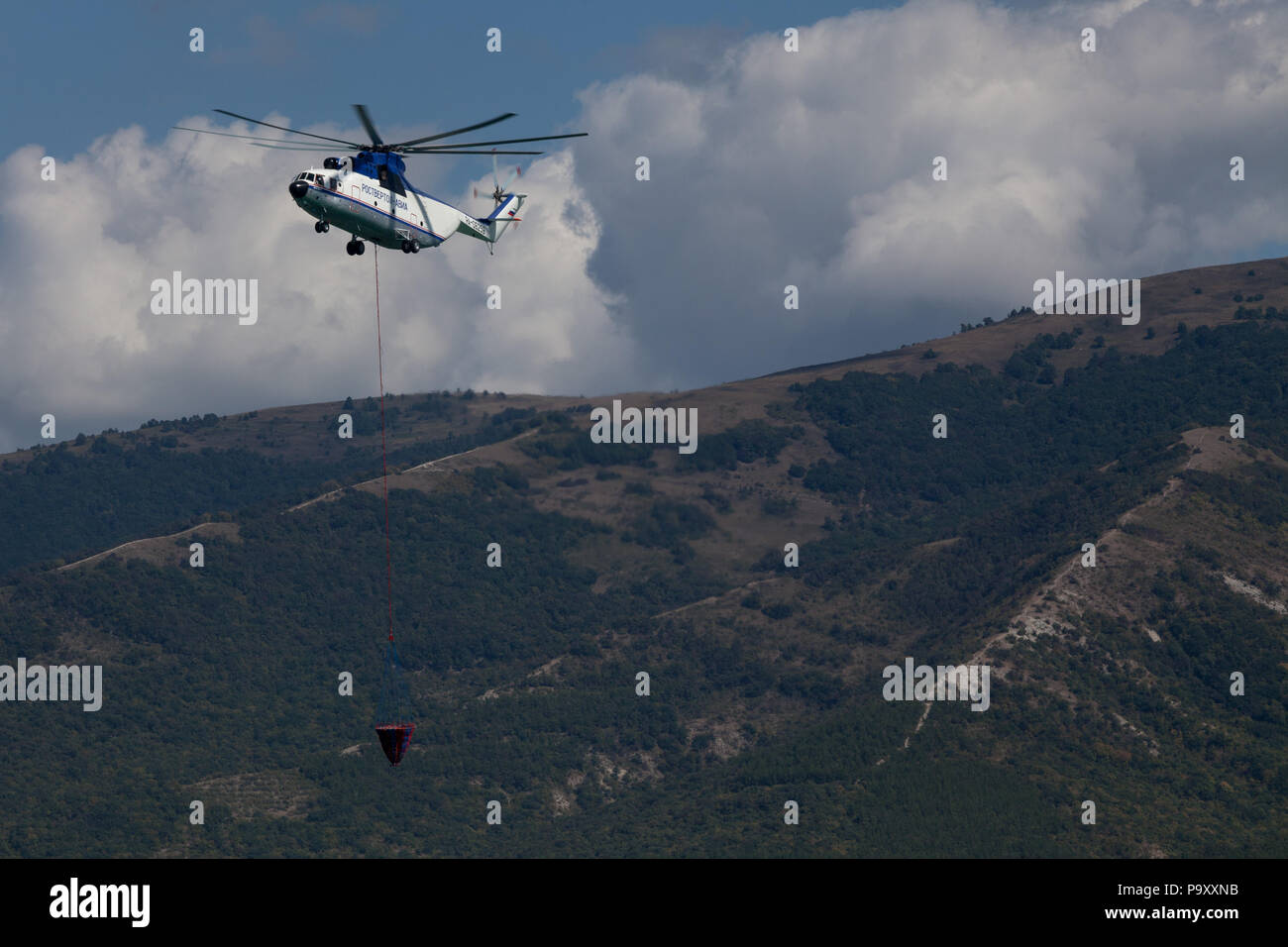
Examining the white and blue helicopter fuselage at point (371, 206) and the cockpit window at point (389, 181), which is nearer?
the white and blue helicopter fuselage at point (371, 206)

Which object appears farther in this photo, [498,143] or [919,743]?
[919,743]

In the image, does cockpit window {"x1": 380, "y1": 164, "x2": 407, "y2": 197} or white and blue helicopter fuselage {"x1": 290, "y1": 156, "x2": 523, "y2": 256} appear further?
cockpit window {"x1": 380, "y1": 164, "x2": 407, "y2": 197}
